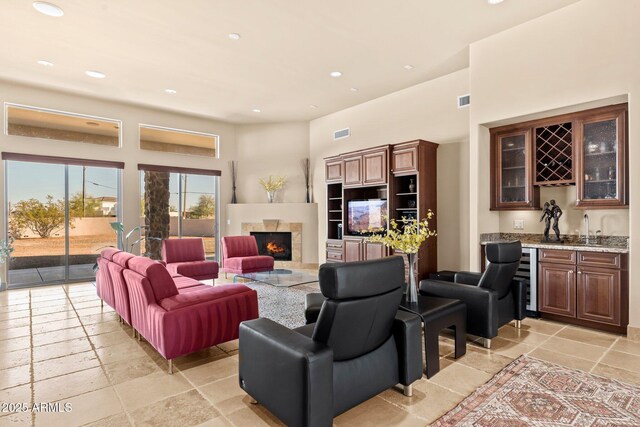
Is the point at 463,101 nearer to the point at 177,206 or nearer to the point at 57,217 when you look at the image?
the point at 177,206

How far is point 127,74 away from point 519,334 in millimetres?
6565

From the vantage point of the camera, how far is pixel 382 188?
265 inches

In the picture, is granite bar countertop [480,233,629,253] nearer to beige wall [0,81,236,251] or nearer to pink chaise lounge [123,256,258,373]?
pink chaise lounge [123,256,258,373]

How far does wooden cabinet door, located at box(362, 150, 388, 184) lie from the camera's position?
20.2 feet

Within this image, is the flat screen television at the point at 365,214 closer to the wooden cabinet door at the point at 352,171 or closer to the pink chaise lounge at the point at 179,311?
the wooden cabinet door at the point at 352,171

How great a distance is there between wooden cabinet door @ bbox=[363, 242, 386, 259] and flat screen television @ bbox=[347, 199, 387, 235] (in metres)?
0.32

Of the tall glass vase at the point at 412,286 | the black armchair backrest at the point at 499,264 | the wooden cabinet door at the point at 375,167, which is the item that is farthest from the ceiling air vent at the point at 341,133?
the tall glass vase at the point at 412,286

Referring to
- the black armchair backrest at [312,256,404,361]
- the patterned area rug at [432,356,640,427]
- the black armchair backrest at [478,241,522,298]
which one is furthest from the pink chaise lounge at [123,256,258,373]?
the black armchair backrest at [478,241,522,298]

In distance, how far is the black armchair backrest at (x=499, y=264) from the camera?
3.38 metres

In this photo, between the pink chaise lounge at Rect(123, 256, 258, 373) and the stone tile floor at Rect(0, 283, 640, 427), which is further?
the pink chaise lounge at Rect(123, 256, 258, 373)

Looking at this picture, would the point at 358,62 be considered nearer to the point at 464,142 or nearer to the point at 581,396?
the point at 464,142

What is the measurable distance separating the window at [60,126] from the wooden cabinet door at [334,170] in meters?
4.37

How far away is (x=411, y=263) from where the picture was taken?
3195 millimetres

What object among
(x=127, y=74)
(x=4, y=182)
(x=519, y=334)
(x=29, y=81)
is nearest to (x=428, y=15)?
(x=519, y=334)
